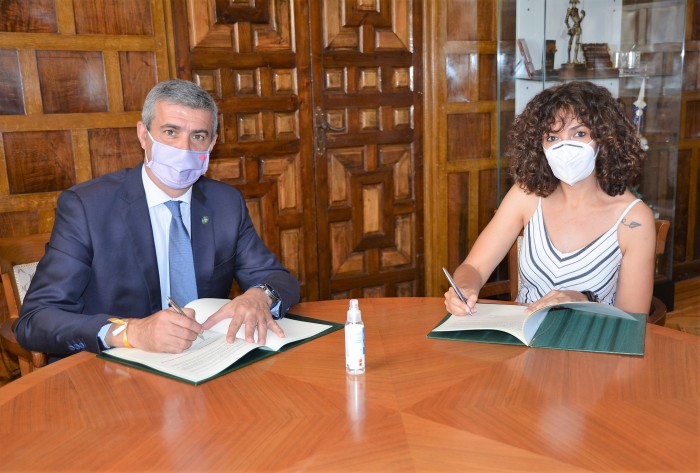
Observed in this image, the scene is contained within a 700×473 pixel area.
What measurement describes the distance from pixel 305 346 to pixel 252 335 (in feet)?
0.38

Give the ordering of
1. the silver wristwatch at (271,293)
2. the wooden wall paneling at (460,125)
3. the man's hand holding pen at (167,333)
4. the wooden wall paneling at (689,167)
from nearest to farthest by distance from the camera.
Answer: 1. the man's hand holding pen at (167,333)
2. the silver wristwatch at (271,293)
3. the wooden wall paneling at (460,125)
4. the wooden wall paneling at (689,167)

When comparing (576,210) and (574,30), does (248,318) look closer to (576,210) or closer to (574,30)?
(576,210)

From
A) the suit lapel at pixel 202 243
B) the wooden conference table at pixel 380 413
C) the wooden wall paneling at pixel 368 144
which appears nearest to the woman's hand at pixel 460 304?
the wooden conference table at pixel 380 413

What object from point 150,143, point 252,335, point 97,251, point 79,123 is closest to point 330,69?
point 79,123

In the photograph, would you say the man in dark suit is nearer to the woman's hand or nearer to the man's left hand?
the man's left hand

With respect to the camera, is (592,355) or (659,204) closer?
(592,355)

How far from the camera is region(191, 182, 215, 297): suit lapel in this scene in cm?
191

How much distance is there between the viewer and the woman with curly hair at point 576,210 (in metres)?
1.98

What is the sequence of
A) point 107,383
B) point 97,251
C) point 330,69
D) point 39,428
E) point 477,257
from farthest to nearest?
point 330,69
point 477,257
point 97,251
point 107,383
point 39,428

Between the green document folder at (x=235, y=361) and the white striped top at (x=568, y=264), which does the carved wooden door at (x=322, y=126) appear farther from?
the green document folder at (x=235, y=361)

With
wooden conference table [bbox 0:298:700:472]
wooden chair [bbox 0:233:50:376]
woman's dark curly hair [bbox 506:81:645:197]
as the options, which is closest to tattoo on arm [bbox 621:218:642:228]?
woman's dark curly hair [bbox 506:81:645:197]

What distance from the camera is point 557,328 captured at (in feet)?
5.17

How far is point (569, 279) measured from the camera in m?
2.03

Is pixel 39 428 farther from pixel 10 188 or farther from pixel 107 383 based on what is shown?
pixel 10 188
